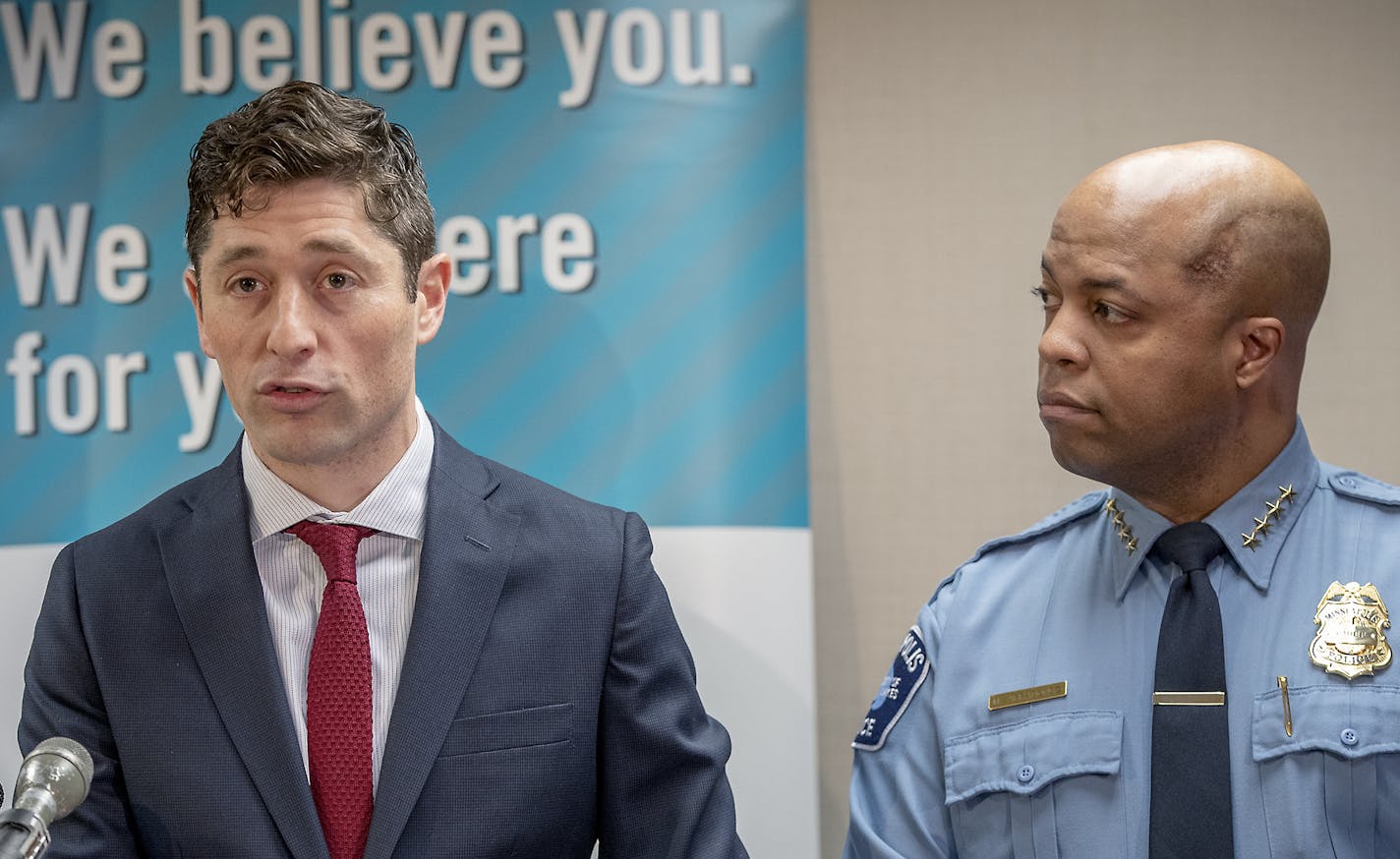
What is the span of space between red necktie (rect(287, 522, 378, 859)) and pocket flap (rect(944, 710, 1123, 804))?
2.53ft

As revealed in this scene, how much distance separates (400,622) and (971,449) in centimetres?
159

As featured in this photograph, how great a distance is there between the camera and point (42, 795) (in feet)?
4.39

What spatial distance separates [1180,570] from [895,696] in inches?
16.9

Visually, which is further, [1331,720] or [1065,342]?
[1065,342]

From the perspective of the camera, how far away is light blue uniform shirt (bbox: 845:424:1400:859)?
1.78 metres

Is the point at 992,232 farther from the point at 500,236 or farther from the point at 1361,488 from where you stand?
the point at 1361,488

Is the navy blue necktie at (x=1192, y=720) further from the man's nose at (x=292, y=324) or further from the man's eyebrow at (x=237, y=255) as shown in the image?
the man's eyebrow at (x=237, y=255)

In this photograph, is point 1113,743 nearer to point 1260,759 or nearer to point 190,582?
point 1260,759

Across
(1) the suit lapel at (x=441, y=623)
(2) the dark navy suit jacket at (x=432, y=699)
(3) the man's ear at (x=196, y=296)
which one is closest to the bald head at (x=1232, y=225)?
(2) the dark navy suit jacket at (x=432, y=699)

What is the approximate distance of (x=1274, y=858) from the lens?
69.7 inches

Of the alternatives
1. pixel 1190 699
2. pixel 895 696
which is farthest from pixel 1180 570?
pixel 895 696

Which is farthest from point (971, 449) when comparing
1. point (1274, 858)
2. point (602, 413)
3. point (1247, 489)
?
point (1274, 858)

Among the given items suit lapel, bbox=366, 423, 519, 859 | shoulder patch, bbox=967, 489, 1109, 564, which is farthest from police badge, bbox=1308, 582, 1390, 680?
suit lapel, bbox=366, 423, 519, 859

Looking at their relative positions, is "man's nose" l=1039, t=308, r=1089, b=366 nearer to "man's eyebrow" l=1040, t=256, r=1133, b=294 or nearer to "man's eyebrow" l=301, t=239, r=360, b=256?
"man's eyebrow" l=1040, t=256, r=1133, b=294
